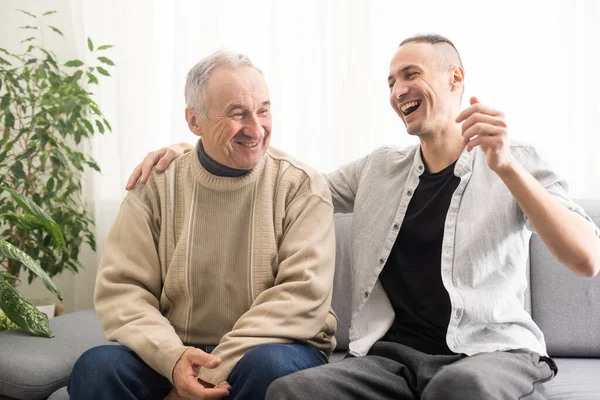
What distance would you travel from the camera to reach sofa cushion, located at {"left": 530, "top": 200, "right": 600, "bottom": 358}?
210 cm

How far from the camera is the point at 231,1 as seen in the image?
2.92 meters

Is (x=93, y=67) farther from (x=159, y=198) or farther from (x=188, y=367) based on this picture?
(x=188, y=367)

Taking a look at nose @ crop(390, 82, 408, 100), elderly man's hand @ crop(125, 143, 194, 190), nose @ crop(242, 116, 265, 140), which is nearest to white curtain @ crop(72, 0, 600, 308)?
nose @ crop(390, 82, 408, 100)

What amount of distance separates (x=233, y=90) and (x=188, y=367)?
0.70 metres

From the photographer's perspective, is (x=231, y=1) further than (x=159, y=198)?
Yes

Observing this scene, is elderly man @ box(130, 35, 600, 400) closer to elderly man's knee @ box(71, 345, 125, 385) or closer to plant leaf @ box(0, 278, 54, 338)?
elderly man's knee @ box(71, 345, 125, 385)

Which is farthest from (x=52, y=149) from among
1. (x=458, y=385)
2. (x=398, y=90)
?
(x=458, y=385)

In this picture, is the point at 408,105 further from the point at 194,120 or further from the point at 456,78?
the point at 194,120

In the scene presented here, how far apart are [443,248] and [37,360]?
114cm

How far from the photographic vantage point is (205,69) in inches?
71.8

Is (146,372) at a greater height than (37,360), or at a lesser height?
greater

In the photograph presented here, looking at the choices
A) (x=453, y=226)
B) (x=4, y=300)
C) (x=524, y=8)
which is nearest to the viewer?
(x=453, y=226)

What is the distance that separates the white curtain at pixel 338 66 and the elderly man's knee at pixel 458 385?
4.50ft

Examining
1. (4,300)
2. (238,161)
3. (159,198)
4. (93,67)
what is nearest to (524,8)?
(238,161)
